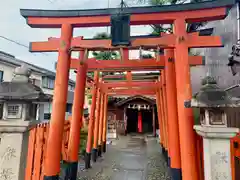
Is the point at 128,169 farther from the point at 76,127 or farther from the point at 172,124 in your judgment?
the point at 172,124

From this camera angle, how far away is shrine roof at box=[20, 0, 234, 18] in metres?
4.02

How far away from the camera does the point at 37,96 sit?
11.1 ft

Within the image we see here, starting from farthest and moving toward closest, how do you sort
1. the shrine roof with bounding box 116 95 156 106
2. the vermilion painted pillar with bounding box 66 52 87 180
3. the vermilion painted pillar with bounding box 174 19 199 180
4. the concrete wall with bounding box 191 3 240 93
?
the shrine roof with bounding box 116 95 156 106, the vermilion painted pillar with bounding box 66 52 87 180, the concrete wall with bounding box 191 3 240 93, the vermilion painted pillar with bounding box 174 19 199 180

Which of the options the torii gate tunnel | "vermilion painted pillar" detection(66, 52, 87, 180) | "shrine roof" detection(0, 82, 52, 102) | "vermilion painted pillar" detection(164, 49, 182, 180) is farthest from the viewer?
"vermilion painted pillar" detection(66, 52, 87, 180)

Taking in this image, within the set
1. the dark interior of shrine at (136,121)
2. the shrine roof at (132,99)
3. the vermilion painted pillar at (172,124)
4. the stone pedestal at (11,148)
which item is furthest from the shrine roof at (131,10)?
the dark interior of shrine at (136,121)

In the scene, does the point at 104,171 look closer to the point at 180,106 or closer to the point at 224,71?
the point at 180,106

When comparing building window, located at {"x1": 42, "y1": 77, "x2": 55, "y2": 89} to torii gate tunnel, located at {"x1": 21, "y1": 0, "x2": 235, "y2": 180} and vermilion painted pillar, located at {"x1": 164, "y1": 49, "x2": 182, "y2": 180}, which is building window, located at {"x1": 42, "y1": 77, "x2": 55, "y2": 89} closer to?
torii gate tunnel, located at {"x1": 21, "y1": 0, "x2": 235, "y2": 180}

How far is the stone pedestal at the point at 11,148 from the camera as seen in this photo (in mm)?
3398

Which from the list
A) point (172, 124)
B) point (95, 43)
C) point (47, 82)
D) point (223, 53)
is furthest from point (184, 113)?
point (47, 82)

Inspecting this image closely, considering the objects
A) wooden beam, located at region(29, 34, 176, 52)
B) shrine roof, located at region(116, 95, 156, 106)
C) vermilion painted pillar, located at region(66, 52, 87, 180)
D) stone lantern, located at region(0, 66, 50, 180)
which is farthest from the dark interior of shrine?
stone lantern, located at region(0, 66, 50, 180)

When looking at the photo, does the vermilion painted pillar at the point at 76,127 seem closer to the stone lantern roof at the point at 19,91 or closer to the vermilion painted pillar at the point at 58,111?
the vermilion painted pillar at the point at 58,111

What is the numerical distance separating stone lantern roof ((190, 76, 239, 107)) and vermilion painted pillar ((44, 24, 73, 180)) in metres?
3.04

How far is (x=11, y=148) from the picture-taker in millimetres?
3422

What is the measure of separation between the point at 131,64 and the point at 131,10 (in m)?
2.66
